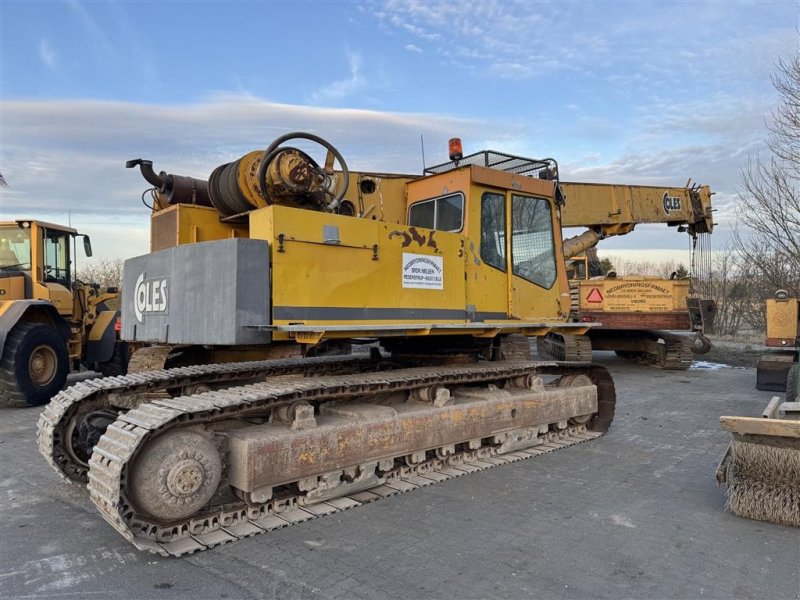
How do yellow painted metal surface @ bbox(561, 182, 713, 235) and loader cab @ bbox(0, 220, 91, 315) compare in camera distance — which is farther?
yellow painted metal surface @ bbox(561, 182, 713, 235)

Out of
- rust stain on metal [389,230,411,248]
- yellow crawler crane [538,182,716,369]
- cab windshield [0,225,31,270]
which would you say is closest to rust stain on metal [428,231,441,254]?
rust stain on metal [389,230,411,248]

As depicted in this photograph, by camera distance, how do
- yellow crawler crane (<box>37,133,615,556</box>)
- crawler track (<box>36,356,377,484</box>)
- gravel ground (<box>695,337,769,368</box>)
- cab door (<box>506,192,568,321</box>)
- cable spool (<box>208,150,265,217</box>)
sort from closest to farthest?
yellow crawler crane (<box>37,133,615,556</box>), crawler track (<box>36,356,377,484</box>), cable spool (<box>208,150,265,217</box>), cab door (<box>506,192,568,321</box>), gravel ground (<box>695,337,769,368</box>)

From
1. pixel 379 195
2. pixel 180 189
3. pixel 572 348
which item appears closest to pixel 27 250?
pixel 180 189

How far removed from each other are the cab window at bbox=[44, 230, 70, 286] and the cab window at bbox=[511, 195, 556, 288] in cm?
960

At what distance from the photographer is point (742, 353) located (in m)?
17.6

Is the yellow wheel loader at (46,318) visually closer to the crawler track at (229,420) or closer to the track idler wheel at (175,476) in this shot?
the crawler track at (229,420)

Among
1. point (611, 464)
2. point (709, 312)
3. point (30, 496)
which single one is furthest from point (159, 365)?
point (709, 312)

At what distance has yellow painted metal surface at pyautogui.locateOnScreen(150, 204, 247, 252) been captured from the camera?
5.39 m

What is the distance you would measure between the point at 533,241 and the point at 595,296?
321 inches

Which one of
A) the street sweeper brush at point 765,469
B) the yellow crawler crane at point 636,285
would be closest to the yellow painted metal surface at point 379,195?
the street sweeper brush at point 765,469

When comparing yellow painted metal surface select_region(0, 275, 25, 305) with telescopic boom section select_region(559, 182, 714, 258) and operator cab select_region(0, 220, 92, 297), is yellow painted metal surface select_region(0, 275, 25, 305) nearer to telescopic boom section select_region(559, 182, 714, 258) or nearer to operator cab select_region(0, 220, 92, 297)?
operator cab select_region(0, 220, 92, 297)

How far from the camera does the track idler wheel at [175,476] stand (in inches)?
152

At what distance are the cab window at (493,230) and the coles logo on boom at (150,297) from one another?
3008 mm

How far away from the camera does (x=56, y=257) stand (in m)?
12.0
